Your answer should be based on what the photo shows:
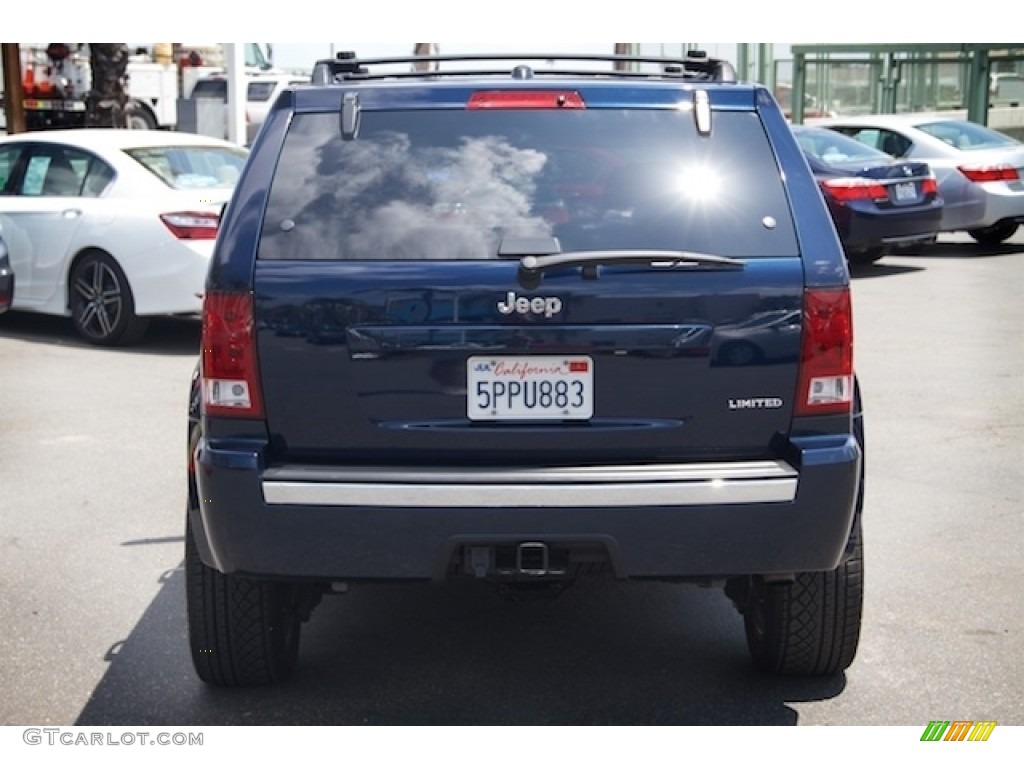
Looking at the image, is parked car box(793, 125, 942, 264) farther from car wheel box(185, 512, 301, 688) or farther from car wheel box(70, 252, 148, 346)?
car wheel box(185, 512, 301, 688)

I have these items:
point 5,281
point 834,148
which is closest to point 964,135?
point 834,148

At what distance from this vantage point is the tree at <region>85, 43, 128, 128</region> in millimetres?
19078

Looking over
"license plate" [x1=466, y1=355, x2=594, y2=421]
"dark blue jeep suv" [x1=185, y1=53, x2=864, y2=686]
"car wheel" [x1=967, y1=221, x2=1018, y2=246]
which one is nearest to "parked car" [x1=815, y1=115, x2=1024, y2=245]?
"car wheel" [x1=967, y1=221, x2=1018, y2=246]

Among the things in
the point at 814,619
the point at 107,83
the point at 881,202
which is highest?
the point at 107,83

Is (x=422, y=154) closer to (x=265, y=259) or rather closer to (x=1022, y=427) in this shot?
(x=265, y=259)

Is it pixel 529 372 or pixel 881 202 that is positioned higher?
pixel 529 372

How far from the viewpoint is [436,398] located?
411 centimetres

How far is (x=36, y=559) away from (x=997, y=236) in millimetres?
14320

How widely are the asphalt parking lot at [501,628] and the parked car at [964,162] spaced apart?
9018 mm

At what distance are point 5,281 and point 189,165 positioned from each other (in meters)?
1.68

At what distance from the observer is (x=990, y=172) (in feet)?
56.2

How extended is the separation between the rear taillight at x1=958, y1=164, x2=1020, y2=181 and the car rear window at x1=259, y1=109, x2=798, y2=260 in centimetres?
1349

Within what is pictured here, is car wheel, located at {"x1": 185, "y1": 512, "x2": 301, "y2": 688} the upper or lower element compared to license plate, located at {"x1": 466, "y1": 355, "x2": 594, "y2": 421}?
lower

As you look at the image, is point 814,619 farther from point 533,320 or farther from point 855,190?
point 855,190
